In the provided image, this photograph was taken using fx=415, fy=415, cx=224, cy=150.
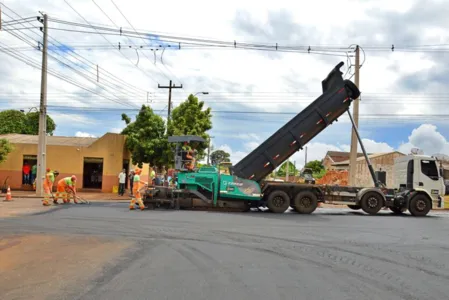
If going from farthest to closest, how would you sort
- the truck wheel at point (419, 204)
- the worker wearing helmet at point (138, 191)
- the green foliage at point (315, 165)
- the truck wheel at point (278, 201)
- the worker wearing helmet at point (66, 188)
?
1. the green foliage at point (315, 165)
2. the worker wearing helmet at point (66, 188)
3. the truck wheel at point (419, 204)
4. the truck wheel at point (278, 201)
5. the worker wearing helmet at point (138, 191)

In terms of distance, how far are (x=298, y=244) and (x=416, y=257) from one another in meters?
2.25

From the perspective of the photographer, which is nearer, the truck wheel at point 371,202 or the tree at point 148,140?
the truck wheel at point 371,202

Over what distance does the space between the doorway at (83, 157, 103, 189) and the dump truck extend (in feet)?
44.5

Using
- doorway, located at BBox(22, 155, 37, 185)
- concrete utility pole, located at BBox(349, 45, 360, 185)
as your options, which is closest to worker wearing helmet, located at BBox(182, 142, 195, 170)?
concrete utility pole, located at BBox(349, 45, 360, 185)

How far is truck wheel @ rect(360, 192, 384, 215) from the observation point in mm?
16016

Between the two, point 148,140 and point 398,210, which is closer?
point 398,210

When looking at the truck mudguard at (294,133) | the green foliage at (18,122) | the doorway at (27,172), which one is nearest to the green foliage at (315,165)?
the green foliage at (18,122)

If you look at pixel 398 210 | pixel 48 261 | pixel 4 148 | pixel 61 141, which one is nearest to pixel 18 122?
pixel 61 141

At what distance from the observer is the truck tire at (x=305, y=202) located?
15.6 meters

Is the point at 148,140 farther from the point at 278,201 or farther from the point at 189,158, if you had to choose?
the point at 278,201

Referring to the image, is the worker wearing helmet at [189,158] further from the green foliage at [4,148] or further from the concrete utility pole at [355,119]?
the green foliage at [4,148]

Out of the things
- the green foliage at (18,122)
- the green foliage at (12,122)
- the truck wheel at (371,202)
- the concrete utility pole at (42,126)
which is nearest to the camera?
the truck wheel at (371,202)

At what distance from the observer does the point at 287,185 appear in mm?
15672

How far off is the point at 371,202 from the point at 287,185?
134 inches
